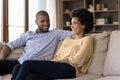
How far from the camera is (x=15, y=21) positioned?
16.5 feet

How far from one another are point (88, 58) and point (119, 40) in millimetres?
310

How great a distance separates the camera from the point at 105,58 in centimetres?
216

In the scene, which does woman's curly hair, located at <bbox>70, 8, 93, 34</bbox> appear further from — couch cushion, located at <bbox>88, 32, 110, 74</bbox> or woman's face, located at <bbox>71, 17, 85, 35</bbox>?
couch cushion, located at <bbox>88, 32, 110, 74</bbox>

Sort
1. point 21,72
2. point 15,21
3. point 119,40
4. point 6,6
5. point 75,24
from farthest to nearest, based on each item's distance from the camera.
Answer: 1. point 15,21
2. point 6,6
3. point 75,24
4. point 119,40
5. point 21,72

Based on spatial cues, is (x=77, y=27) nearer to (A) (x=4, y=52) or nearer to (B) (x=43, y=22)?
(B) (x=43, y=22)

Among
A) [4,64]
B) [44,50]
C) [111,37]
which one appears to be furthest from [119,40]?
[4,64]

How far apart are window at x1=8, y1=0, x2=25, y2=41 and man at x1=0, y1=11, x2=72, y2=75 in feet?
7.14

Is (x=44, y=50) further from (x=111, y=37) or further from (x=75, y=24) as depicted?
(x=111, y=37)

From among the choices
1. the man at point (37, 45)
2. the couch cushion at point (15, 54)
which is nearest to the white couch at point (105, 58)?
the man at point (37, 45)

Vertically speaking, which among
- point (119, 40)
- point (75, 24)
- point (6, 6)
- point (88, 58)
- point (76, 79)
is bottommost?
Result: point (76, 79)

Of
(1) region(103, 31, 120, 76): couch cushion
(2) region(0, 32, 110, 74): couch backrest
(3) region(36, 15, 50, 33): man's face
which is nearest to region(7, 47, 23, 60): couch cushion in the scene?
(3) region(36, 15, 50, 33): man's face

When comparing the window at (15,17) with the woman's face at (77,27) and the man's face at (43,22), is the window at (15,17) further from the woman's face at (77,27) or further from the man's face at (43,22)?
the woman's face at (77,27)

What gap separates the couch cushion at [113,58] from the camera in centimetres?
204

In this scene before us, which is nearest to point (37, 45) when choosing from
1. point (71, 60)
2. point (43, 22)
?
point (43, 22)
